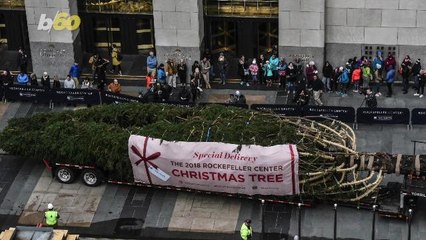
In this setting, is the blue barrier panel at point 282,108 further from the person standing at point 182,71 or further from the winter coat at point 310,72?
the person standing at point 182,71

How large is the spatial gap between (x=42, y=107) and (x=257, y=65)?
37.3ft

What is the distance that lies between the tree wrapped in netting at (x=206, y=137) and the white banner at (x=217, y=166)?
15.8 inches

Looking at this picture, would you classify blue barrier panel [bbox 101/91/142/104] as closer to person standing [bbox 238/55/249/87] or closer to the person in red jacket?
person standing [bbox 238/55/249/87]

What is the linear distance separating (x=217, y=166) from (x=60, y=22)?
52.0 ft

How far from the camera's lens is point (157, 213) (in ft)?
126

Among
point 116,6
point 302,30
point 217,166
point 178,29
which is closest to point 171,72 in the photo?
point 178,29

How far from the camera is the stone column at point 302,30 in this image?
153 feet

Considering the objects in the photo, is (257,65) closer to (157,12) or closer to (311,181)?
(157,12)

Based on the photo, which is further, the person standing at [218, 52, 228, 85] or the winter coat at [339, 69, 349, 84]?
the person standing at [218, 52, 228, 85]

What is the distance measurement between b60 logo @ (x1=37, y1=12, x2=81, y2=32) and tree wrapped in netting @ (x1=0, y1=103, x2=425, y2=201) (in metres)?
9.44

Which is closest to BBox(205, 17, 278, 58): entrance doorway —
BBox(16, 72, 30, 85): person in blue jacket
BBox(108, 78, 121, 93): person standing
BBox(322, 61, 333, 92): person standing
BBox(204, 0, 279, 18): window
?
BBox(204, 0, 279, 18): window

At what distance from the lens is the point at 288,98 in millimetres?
47531

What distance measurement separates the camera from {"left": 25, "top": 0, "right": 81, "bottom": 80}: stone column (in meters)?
48.8

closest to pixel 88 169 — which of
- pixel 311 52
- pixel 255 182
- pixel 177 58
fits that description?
pixel 255 182
